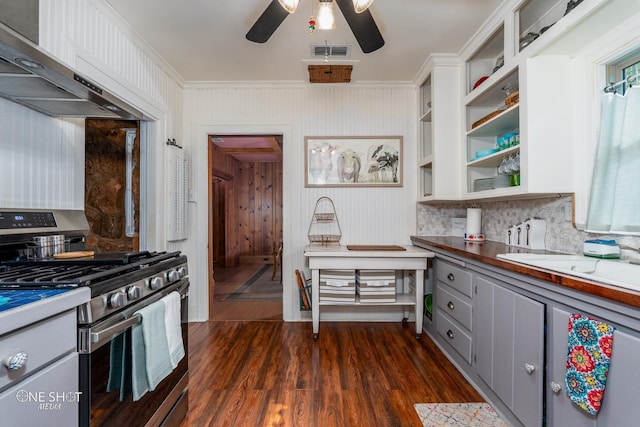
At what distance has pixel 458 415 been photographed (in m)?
1.67

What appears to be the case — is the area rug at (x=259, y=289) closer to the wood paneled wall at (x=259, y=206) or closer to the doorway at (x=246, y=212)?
the doorway at (x=246, y=212)

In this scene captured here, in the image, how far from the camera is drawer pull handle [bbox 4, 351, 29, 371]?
0.71 meters

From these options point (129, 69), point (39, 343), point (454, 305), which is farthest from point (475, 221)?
point (129, 69)

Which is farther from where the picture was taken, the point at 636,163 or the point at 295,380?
the point at 295,380

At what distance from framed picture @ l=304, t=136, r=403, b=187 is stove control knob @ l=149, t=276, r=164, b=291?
6.52ft

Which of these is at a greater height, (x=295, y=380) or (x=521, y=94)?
(x=521, y=94)

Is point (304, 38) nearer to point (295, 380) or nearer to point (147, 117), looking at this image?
point (147, 117)

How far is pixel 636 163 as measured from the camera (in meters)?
1.37

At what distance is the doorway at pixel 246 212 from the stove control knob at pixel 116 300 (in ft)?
11.8

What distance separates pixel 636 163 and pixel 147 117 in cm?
317

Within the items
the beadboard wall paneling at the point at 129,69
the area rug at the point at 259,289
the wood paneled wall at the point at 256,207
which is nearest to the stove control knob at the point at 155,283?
the beadboard wall paneling at the point at 129,69

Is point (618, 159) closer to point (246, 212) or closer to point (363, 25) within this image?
point (363, 25)

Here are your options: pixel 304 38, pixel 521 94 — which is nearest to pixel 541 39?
pixel 521 94

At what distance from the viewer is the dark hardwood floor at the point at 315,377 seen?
1.68 metres
